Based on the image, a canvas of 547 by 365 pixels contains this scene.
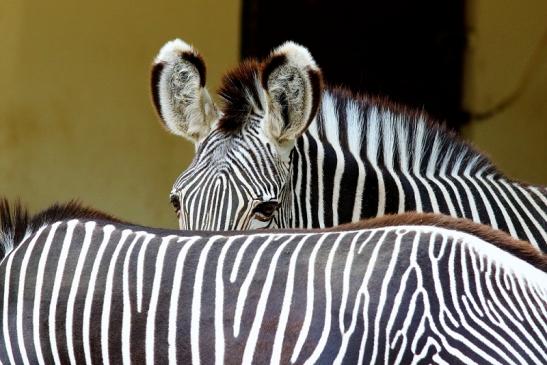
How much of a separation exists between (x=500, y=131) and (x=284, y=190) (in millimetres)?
5222

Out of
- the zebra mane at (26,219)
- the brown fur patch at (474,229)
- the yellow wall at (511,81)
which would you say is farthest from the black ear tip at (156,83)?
the yellow wall at (511,81)

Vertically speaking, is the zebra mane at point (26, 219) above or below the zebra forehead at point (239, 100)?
below

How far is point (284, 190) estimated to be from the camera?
380 cm

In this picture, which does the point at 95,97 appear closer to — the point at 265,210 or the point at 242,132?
the point at 242,132

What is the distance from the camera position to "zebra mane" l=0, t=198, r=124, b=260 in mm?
2926

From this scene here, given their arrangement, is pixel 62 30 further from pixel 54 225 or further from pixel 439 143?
pixel 54 225

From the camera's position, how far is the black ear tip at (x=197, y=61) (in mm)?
4199

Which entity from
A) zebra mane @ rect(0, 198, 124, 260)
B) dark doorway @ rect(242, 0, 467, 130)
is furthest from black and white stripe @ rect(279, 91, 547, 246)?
dark doorway @ rect(242, 0, 467, 130)

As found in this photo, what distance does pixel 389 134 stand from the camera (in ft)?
13.6

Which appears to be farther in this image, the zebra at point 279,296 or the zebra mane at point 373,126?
the zebra mane at point 373,126

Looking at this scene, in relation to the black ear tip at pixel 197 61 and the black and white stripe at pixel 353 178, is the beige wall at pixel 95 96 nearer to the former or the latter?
the black ear tip at pixel 197 61

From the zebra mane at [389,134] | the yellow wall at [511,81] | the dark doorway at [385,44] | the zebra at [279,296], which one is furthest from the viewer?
the dark doorway at [385,44]

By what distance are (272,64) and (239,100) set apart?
23 centimetres

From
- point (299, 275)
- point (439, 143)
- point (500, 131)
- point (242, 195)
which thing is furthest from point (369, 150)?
point (500, 131)
